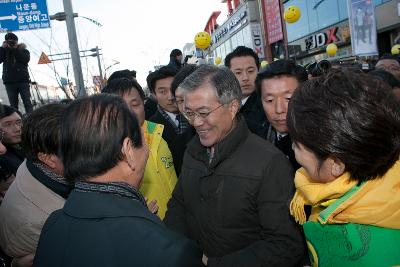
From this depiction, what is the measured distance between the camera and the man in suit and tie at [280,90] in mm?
2352

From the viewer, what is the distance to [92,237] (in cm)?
117

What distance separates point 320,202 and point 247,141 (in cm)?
63

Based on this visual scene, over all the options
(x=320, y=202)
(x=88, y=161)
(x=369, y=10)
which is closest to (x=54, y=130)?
(x=88, y=161)

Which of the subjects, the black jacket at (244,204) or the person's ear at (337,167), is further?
the black jacket at (244,204)

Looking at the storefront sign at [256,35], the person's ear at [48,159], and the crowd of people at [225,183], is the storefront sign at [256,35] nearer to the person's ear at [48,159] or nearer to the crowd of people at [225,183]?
the crowd of people at [225,183]

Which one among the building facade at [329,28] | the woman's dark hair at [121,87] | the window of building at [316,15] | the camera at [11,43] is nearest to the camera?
the woman's dark hair at [121,87]

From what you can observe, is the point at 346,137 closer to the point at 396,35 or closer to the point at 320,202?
the point at 320,202

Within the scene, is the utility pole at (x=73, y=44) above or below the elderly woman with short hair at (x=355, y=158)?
above

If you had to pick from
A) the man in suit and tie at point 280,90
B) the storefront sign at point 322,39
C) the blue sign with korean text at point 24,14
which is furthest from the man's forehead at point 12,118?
the storefront sign at point 322,39

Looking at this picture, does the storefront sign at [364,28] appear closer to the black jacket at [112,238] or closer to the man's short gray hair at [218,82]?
the man's short gray hair at [218,82]

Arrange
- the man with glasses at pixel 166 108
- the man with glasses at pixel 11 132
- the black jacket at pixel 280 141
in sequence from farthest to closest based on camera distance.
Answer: the man with glasses at pixel 166 108 < the man with glasses at pixel 11 132 < the black jacket at pixel 280 141

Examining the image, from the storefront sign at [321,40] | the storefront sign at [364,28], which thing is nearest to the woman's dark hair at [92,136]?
the storefront sign at [364,28]

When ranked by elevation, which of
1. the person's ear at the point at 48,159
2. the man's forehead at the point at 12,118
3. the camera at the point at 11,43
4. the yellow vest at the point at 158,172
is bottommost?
the yellow vest at the point at 158,172

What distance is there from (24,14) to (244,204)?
29.7 ft
